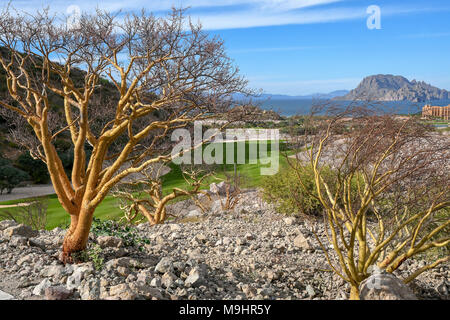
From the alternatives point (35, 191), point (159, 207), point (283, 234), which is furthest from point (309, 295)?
point (35, 191)

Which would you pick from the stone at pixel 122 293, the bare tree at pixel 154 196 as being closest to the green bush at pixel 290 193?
the bare tree at pixel 154 196

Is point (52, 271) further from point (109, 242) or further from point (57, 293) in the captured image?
point (109, 242)

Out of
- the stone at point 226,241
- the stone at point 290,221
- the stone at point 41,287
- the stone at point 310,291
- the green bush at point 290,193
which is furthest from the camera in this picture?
the green bush at point 290,193

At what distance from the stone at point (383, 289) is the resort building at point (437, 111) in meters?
2.57

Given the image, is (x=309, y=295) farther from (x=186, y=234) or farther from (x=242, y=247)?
(x=186, y=234)

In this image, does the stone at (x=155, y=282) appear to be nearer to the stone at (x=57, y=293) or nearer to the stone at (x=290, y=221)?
the stone at (x=57, y=293)

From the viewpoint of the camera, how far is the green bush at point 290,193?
9073 mm

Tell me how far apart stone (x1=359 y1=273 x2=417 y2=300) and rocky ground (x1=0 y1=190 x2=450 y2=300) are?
740 mm

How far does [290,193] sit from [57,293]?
631cm

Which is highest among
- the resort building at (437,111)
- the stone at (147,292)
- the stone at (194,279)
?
the resort building at (437,111)

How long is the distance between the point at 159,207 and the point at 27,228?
3585mm

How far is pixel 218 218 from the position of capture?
31.2ft

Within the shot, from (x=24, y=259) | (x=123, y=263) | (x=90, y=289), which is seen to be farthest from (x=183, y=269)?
(x=24, y=259)
